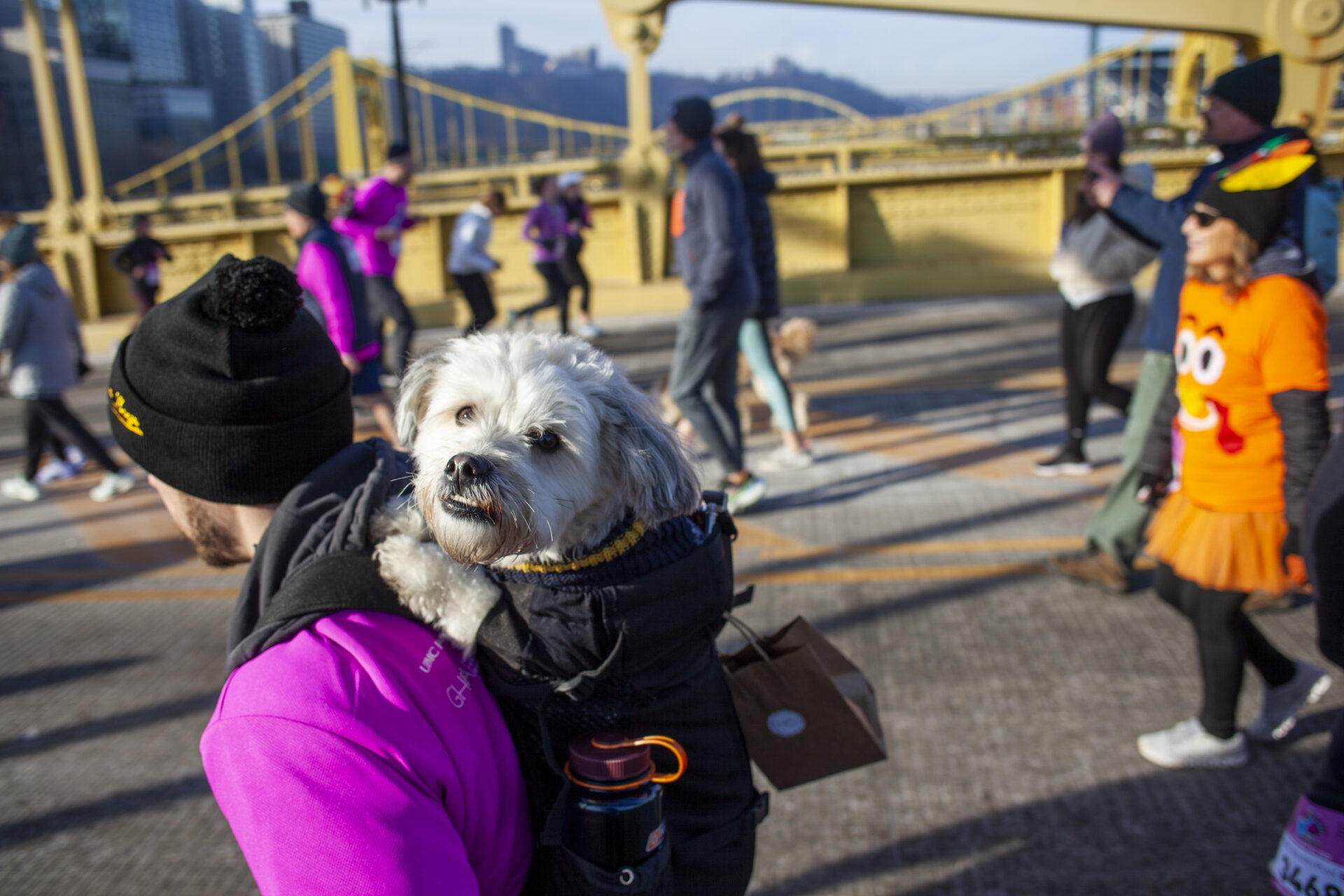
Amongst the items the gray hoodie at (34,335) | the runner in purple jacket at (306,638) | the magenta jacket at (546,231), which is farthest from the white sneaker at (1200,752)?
the magenta jacket at (546,231)

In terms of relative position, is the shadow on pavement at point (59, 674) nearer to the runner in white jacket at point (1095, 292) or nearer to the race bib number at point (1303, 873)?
the race bib number at point (1303, 873)

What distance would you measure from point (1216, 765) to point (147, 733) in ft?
11.9

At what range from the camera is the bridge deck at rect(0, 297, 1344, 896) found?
2645 millimetres

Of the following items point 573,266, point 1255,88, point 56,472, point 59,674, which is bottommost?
point 59,674

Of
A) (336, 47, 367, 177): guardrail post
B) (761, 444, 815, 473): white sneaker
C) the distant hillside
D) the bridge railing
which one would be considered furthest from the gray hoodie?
the distant hillside

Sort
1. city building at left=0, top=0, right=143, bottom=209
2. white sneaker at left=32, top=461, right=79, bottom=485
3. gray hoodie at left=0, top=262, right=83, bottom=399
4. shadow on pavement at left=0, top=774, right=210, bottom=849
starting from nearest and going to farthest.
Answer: shadow on pavement at left=0, top=774, right=210, bottom=849, gray hoodie at left=0, top=262, right=83, bottom=399, white sneaker at left=32, top=461, right=79, bottom=485, city building at left=0, top=0, right=143, bottom=209

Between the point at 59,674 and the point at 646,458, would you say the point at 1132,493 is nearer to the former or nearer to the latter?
the point at 646,458

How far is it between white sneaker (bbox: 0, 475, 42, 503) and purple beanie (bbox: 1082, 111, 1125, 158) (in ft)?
22.6

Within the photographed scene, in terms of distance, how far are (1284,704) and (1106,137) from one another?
2729 mm

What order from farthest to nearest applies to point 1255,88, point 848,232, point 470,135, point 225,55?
point 225,55 → point 470,135 → point 848,232 → point 1255,88

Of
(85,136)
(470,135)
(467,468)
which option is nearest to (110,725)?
(467,468)

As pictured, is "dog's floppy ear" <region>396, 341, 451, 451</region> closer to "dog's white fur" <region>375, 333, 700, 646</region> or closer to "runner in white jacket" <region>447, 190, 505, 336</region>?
"dog's white fur" <region>375, 333, 700, 646</region>

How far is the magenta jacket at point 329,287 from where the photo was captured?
543 centimetres

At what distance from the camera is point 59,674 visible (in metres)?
3.92
